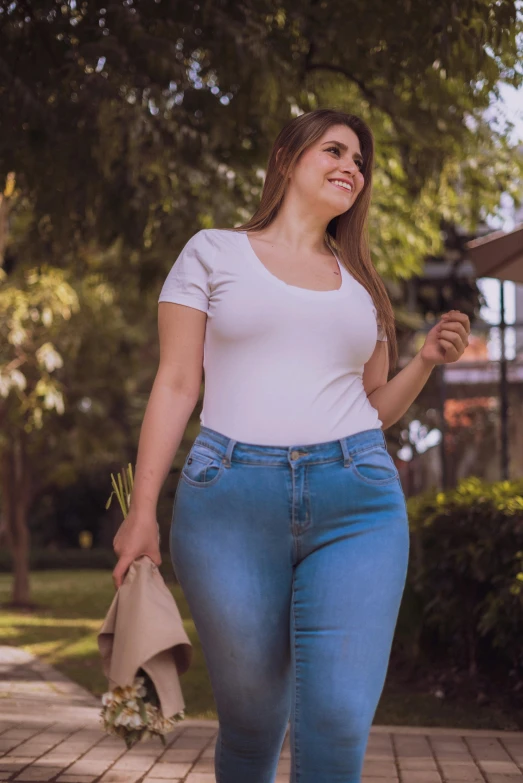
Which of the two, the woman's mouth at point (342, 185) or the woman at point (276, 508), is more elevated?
the woman's mouth at point (342, 185)

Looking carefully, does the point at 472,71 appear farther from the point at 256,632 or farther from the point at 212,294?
the point at 256,632

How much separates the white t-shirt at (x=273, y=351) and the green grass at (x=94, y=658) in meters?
4.44

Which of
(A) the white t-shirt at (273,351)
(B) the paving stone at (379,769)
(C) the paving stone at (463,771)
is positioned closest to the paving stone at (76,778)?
(B) the paving stone at (379,769)

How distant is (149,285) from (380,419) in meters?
5.98

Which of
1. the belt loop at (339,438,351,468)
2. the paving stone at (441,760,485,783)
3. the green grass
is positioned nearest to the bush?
the green grass

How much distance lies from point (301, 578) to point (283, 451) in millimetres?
280

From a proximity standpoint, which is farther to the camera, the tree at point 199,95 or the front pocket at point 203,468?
the tree at point 199,95

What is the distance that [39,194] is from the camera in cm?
762

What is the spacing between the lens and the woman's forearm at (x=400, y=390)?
2.94 metres

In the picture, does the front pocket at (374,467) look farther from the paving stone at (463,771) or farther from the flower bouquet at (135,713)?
the paving stone at (463,771)

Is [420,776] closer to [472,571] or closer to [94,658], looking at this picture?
[472,571]

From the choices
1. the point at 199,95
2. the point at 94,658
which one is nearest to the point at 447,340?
the point at 199,95

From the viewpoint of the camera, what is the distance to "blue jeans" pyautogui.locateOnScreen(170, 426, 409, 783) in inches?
99.6

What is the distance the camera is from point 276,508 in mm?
2561
